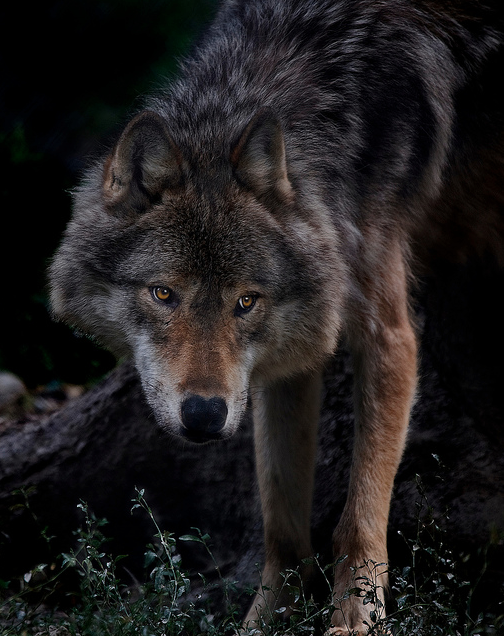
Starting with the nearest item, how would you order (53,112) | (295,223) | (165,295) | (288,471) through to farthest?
(165,295) → (295,223) → (288,471) → (53,112)

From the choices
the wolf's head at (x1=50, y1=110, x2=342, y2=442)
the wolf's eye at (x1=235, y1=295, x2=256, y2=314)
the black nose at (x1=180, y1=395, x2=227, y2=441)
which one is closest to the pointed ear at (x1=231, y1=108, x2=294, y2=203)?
the wolf's head at (x1=50, y1=110, x2=342, y2=442)

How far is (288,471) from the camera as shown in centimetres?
434

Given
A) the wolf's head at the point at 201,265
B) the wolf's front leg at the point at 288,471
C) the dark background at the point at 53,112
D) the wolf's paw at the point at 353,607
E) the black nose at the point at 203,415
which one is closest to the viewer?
the black nose at the point at 203,415

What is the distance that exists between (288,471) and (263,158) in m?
1.77

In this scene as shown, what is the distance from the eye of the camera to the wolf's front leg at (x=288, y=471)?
4.30 m

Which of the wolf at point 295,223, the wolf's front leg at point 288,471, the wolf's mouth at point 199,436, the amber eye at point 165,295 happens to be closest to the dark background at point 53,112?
the wolf at point 295,223

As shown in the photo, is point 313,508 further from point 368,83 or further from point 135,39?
point 135,39

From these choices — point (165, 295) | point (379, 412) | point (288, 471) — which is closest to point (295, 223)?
point (165, 295)

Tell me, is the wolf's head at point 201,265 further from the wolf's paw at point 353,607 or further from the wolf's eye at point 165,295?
the wolf's paw at point 353,607

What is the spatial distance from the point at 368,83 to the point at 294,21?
0.56 m

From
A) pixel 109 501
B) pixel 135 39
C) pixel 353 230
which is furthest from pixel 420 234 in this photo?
pixel 135 39

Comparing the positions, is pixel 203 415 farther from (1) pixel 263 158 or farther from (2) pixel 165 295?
(1) pixel 263 158

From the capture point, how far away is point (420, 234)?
4.15 m

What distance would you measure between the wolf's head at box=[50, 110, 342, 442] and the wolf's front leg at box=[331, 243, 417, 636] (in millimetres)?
224
